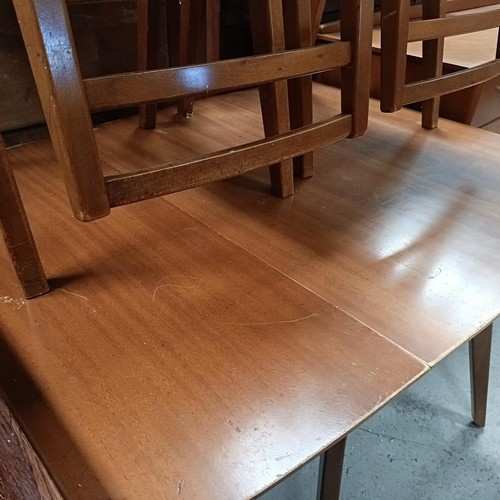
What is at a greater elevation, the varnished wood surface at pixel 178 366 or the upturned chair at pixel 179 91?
the upturned chair at pixel 179 91

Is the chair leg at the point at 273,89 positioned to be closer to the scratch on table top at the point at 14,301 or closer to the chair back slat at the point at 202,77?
the chair back slat at the point at 202,77

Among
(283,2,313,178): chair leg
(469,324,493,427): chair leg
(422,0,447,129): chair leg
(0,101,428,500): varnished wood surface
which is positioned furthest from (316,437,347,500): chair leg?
(422,0,447,129): chair leg

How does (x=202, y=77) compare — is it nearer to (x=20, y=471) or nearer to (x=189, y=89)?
(x=189, y=89)

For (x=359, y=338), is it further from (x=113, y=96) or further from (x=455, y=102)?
(x=455, y=102)

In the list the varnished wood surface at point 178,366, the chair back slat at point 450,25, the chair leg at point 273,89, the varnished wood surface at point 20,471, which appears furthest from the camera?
the chair back slat at point 450,25

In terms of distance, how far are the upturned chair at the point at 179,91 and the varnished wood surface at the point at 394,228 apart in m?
0.12

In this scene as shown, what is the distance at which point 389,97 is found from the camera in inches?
34.6

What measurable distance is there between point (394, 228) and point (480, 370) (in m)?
0.36

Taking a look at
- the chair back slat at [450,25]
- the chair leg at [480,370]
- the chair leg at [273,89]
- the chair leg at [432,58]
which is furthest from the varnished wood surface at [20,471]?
the chair leg at [432,58]

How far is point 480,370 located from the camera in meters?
0.97

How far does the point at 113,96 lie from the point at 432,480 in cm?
90

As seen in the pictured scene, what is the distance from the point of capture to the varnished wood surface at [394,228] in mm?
657

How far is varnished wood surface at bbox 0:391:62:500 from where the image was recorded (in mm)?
372

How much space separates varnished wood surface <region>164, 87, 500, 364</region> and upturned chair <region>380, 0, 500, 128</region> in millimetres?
146
